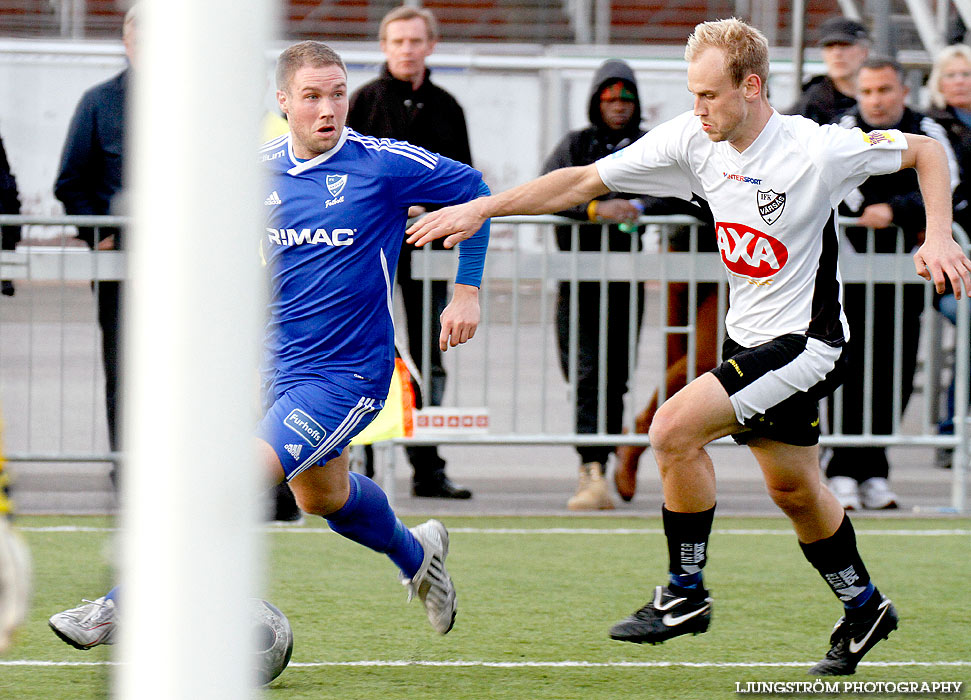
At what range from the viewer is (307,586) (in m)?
5.80

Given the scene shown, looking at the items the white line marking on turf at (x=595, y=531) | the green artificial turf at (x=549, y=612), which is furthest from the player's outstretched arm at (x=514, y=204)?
the white line marking on turf at (x=595, y=531)

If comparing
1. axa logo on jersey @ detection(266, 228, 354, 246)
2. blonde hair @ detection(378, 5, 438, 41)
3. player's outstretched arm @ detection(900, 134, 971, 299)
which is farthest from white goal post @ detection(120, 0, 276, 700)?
blonde hair @ detection(378, 5, 438, 41)

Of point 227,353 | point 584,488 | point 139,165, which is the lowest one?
point 584,488

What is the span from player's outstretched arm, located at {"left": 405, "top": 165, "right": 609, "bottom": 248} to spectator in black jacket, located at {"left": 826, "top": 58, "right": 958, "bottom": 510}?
3297 millimetres

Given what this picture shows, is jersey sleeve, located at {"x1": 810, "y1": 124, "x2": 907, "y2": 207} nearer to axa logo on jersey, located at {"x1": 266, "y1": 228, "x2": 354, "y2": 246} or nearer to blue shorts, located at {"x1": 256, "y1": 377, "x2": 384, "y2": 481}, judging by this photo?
axa logo on jersey, located at {"x1": 266, "y1": 228, "x2": 354, "y2": 246}

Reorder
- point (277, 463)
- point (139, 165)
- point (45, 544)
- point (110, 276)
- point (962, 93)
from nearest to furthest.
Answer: point (139, 165) → point (277, 463) → point (45, 544) → point (110, 276) → point (962, 93)

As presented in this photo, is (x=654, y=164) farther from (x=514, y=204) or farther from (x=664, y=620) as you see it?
(x=664, y=620)

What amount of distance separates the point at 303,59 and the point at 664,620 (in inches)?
80.0

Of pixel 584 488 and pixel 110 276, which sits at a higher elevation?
pixel 110 276

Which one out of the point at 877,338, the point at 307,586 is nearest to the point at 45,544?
the point at 307,586

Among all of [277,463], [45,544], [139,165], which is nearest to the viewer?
[139,165]

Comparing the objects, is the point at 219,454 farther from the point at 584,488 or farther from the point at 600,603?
the point at 584,488

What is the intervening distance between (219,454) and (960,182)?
23.1 ft

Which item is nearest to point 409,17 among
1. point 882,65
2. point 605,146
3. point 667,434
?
point 605,146
